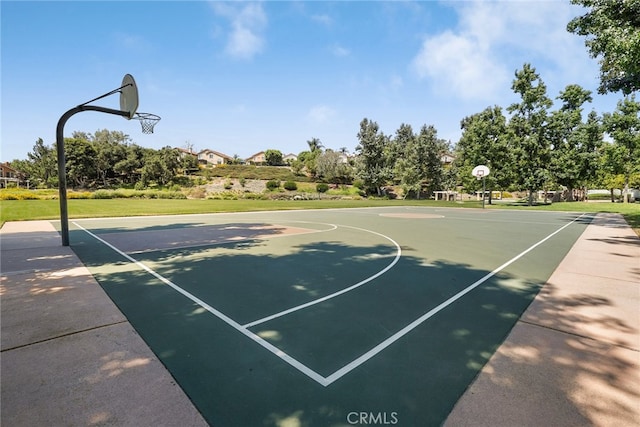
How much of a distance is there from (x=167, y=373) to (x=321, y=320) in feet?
6.25

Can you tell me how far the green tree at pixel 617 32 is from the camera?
8.16m

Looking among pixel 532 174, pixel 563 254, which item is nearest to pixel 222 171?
pixel 532 174

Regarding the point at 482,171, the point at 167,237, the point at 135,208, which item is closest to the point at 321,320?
the point at 167,237

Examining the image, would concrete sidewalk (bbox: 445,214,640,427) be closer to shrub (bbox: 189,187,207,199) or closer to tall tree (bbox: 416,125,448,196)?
tall tree (bbox: 416,125,448,196)

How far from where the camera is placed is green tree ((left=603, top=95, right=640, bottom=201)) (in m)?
32.1

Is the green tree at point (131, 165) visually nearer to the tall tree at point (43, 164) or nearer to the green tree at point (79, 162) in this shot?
the green tree at point (79, 162)

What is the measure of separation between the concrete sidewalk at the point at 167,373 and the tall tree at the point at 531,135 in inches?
1271

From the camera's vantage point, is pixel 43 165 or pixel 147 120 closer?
pixel 147 120

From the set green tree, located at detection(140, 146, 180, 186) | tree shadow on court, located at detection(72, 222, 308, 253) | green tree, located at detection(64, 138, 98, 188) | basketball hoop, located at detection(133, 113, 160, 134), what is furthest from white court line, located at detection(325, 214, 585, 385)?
green tree, located at detection(64, 138, 98, 188)

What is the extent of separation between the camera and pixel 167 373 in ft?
9.37

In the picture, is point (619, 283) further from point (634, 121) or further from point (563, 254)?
point (634, 121)

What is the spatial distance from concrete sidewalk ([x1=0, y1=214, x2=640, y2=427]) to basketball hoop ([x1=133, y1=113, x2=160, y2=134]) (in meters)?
6.22

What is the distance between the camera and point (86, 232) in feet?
39.3

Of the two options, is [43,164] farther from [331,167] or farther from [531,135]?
[531,135]
